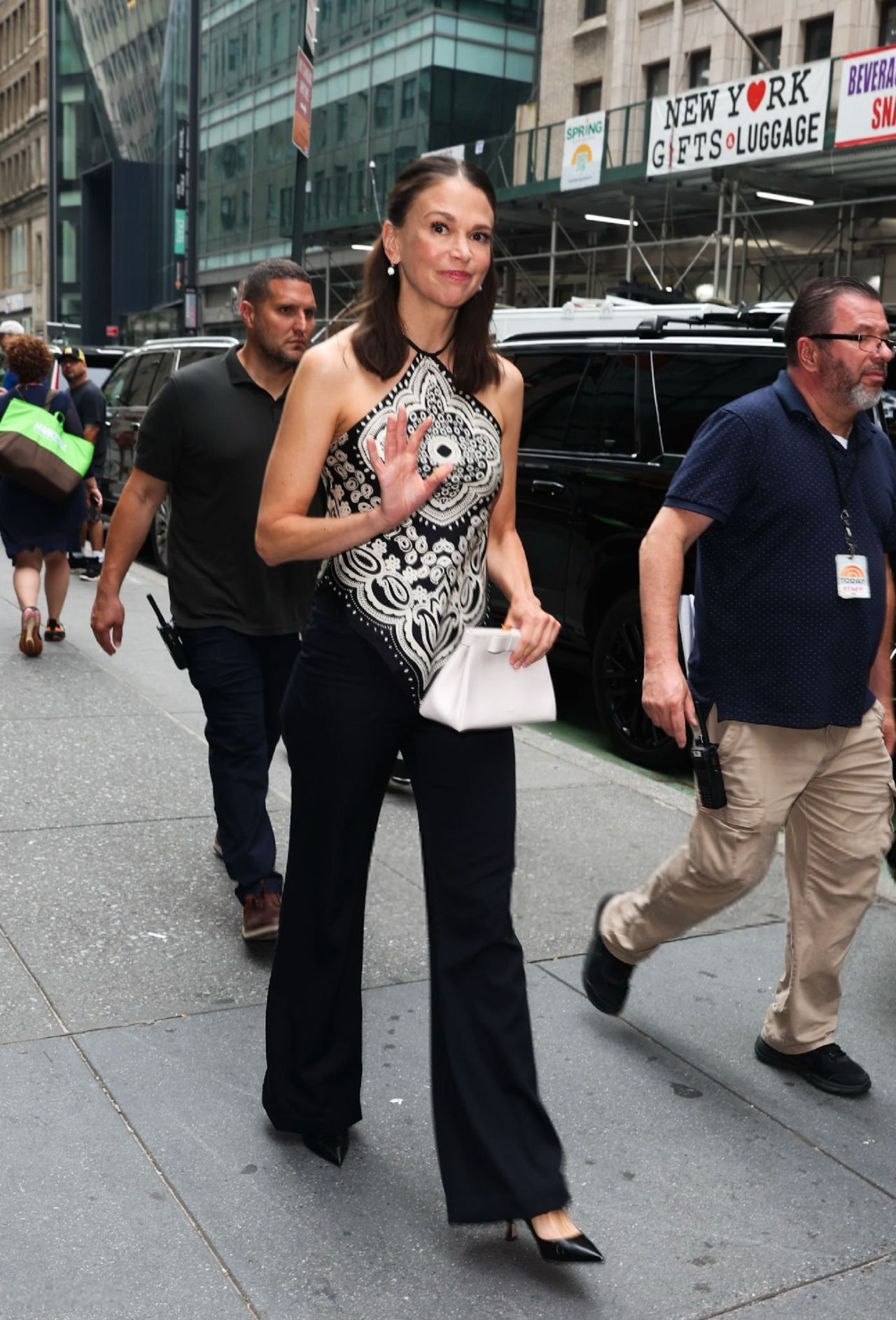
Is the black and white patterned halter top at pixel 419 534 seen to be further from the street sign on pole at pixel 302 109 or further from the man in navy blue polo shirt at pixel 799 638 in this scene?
the street sign on pole at pixel 302 109

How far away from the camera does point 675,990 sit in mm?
4164

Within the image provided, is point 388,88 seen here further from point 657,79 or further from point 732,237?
point 732,237

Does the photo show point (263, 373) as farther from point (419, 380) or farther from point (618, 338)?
point (618, 338)

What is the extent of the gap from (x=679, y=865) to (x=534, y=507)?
Answer: 4.15m

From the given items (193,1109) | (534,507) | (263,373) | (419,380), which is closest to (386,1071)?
(193,1109)

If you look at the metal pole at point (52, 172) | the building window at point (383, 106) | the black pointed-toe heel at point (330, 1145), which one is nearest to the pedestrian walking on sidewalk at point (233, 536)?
the black pointed-toe heel at point (330, 1145)

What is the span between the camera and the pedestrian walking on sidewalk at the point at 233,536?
14.5 feet

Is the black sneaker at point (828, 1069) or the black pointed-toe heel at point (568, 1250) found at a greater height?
the black pointed-toe heel at point (568, 1250)

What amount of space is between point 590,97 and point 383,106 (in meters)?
5.65

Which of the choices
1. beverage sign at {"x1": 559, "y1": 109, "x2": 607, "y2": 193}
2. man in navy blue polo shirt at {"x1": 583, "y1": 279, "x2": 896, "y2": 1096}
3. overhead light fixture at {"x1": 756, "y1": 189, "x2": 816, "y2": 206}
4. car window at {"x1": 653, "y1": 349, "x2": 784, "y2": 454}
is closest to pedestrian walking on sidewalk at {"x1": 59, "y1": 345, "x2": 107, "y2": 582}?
car window at {"x1": 653, "y1": 349, "x2": 784, "y2": 454}

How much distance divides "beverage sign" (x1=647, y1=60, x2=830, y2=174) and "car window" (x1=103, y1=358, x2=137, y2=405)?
11.3 meters

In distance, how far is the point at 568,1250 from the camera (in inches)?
107

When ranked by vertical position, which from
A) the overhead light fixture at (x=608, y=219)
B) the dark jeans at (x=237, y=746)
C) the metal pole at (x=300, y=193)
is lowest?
the dark jeans at (x=237, y=746)

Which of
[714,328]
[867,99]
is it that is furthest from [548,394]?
[867,99]
